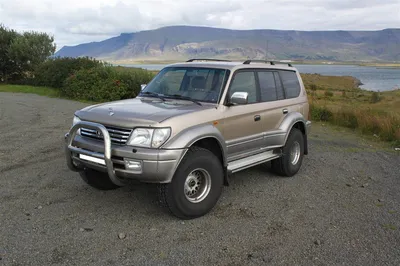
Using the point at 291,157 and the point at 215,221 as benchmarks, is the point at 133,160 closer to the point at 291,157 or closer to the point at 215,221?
the point at 215,221

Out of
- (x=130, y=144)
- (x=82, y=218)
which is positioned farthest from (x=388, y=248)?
(x=82, y=218)

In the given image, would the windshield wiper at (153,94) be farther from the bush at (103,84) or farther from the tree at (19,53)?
the tree at (19,53)

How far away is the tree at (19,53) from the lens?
26.0 metres

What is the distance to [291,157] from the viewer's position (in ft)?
22.0

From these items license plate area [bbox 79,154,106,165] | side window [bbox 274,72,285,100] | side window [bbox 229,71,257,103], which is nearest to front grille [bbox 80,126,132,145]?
license plate area [bbox 79,154,106,165]

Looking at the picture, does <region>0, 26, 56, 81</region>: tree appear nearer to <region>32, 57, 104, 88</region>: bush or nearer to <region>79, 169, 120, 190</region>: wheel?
<region>32, 57, 104, 88</region>: bush

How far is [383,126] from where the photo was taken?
1103cm

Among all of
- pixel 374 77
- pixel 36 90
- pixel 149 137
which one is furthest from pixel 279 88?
pixel 374 77

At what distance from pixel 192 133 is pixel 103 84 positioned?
15.2 meters

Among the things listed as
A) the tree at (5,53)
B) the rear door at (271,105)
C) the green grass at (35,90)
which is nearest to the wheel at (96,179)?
the rear door at (271,105)

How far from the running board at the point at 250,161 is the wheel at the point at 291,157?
0.67 ft

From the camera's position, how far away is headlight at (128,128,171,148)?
13.9ft

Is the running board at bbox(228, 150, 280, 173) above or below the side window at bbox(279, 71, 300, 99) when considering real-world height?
below

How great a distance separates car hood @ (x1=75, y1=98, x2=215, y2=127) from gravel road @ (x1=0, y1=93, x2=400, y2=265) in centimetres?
123
